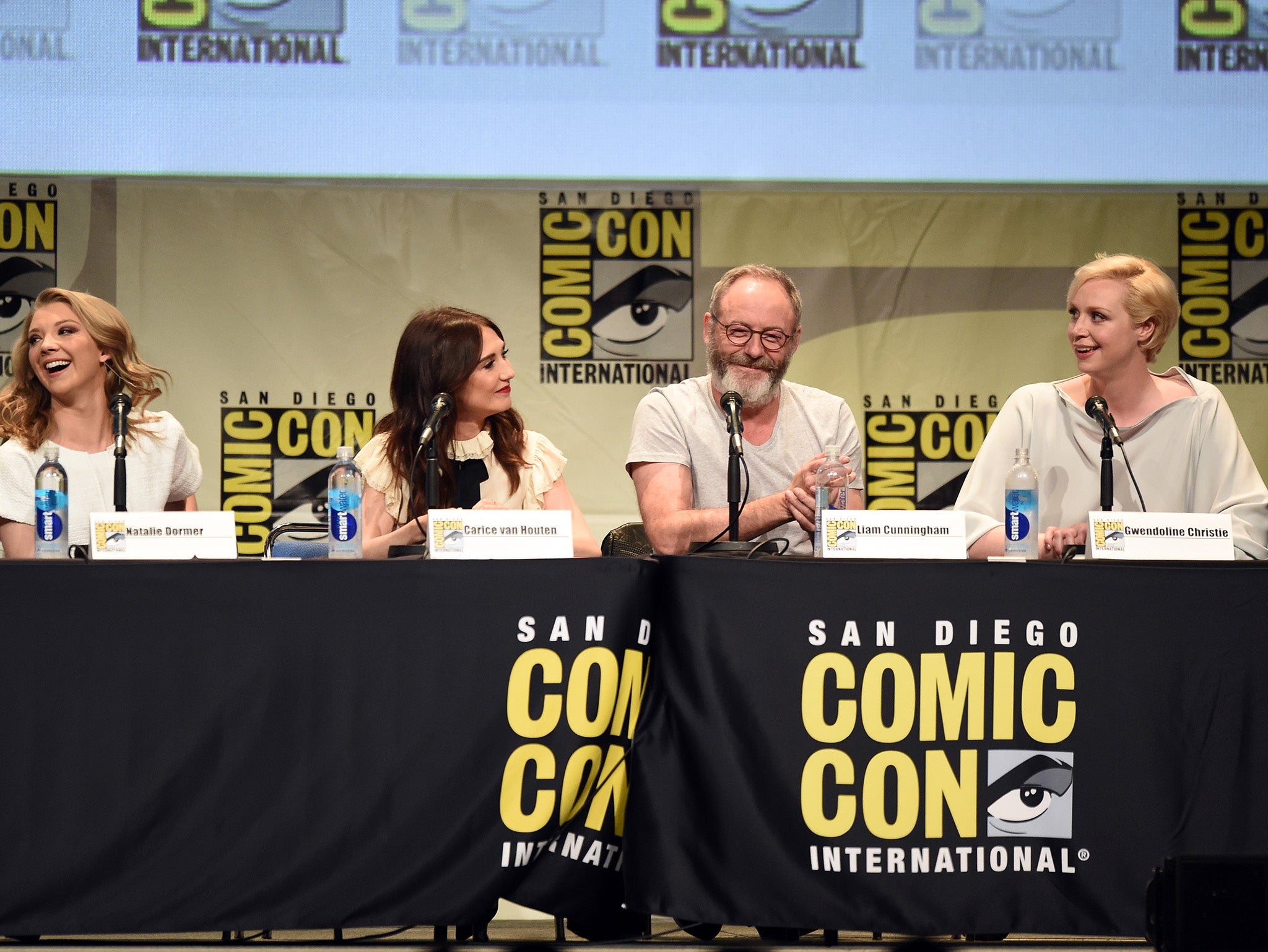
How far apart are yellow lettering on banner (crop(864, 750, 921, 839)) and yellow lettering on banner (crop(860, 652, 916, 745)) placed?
19 millimetres

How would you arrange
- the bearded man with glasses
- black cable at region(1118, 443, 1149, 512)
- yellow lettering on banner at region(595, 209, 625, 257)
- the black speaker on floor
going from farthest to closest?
yellow lettering on banner at region(595, 209, 625, 257) < the bearded man with glasses < black cable at region(1118, 443, 1149, 512) < the black speaker on floor

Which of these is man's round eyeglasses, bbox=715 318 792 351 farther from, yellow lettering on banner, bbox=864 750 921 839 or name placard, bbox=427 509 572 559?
yellow lettering on banner, bbox=864 750 921 839

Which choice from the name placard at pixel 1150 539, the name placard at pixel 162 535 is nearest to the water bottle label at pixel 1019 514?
the name placard at pixel 1150 539

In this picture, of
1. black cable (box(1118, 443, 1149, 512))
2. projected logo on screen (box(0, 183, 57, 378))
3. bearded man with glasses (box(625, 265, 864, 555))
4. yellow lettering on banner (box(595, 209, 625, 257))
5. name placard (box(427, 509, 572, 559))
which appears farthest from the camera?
yellow lettering on banner (box(595, 209, 625, 257))

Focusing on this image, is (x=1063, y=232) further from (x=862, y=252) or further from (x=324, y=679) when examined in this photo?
(x=324, y=679)

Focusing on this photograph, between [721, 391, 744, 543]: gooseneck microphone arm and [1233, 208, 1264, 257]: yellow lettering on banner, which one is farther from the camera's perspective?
[1233, 208, 1264, 257]: yellow lettering on banner

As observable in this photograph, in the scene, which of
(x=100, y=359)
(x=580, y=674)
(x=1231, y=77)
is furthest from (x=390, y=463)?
(x=1231, y=77)

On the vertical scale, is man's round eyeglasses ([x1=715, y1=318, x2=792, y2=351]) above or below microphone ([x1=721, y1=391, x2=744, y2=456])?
above

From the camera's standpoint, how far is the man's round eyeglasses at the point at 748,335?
270 centimetres

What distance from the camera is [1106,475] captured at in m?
2.28

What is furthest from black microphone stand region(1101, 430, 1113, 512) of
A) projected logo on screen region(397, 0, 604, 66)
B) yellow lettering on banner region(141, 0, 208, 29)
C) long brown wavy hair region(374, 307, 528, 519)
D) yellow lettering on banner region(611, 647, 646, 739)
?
yellow lettering on banner region(141, 0, 208, 29)

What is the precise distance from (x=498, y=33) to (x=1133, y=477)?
2295 mm

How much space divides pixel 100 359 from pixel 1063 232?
2896mm

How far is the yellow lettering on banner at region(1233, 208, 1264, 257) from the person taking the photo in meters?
3.80
